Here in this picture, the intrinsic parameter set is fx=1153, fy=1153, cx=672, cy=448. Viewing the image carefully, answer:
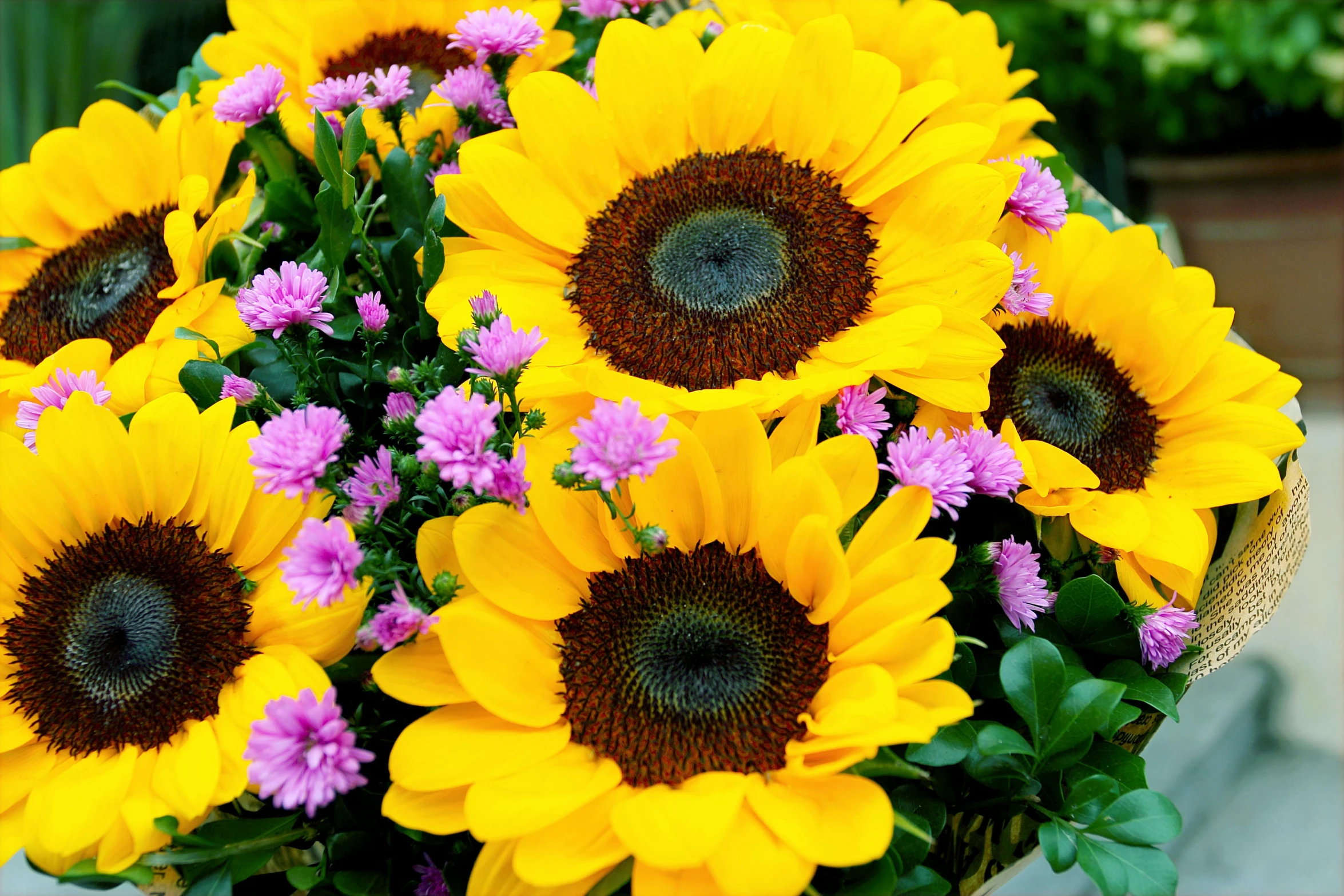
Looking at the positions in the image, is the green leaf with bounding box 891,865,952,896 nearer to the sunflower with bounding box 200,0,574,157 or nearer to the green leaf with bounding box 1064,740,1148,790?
the green leaf with bounding box 1064,740,1148,790

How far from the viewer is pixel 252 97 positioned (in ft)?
2.04

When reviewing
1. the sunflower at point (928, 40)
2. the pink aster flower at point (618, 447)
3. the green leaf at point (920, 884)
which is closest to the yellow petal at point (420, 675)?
the pink aster flower at point (618, 447)

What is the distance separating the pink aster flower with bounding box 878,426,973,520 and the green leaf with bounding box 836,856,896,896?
0.15 metres

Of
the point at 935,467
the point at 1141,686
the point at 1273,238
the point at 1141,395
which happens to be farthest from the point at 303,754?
the point at 1273,238

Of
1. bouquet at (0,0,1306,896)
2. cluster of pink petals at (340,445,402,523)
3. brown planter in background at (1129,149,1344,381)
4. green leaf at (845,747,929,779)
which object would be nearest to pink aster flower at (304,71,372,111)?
bouquet at (0,0,1306,896)

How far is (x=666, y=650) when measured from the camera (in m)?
0.54

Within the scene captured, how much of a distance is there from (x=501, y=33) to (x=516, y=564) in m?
0.31

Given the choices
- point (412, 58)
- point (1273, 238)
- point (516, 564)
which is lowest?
point (1273, 238)

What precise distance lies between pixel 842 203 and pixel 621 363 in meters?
0.15

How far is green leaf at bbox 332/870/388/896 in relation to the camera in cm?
50

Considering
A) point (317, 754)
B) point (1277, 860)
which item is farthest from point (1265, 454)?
point (1277, 860)

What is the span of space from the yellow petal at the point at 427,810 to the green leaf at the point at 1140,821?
286 millimetres

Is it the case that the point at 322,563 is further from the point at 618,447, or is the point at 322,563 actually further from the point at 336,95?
the point at 336,95

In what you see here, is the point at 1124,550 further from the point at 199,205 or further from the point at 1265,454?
the point at 199,205
